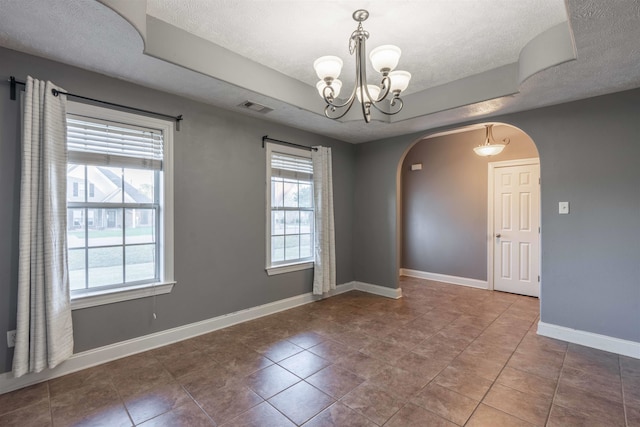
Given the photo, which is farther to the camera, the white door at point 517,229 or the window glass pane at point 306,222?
the white door at point 517,229

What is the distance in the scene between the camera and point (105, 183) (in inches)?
103

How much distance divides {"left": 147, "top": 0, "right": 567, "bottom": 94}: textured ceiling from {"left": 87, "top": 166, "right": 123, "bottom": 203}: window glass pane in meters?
1.36

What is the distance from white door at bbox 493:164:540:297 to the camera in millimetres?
4586

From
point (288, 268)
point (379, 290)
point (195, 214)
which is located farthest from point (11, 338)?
point (379, 290)

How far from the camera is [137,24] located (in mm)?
1868

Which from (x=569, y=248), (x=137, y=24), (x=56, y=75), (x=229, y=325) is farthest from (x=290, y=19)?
(x=569, y=248)

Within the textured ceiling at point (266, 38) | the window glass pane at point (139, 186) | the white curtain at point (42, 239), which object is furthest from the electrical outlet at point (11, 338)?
the textured ceiling at point (266, 38)

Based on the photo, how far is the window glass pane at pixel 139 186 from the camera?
108 inches

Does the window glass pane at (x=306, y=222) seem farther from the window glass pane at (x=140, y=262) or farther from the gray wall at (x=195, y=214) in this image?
the window glass pane at (x=140, y=262)

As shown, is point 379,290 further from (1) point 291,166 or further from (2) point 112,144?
(2) point 112,144

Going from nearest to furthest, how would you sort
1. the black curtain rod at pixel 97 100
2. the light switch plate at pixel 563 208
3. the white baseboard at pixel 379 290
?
the black curtain rod at pixel 97 100
the light switch plate at pixel 563 208
the white baseboard at pixel 379 290

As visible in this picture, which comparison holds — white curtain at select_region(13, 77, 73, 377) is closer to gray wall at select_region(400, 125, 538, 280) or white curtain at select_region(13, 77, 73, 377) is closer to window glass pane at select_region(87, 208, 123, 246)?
window glass pane at select_region(87, 208, 123, 246)

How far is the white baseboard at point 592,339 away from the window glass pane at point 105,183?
14.8 feet

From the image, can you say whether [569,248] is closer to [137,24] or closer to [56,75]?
[137,24]
